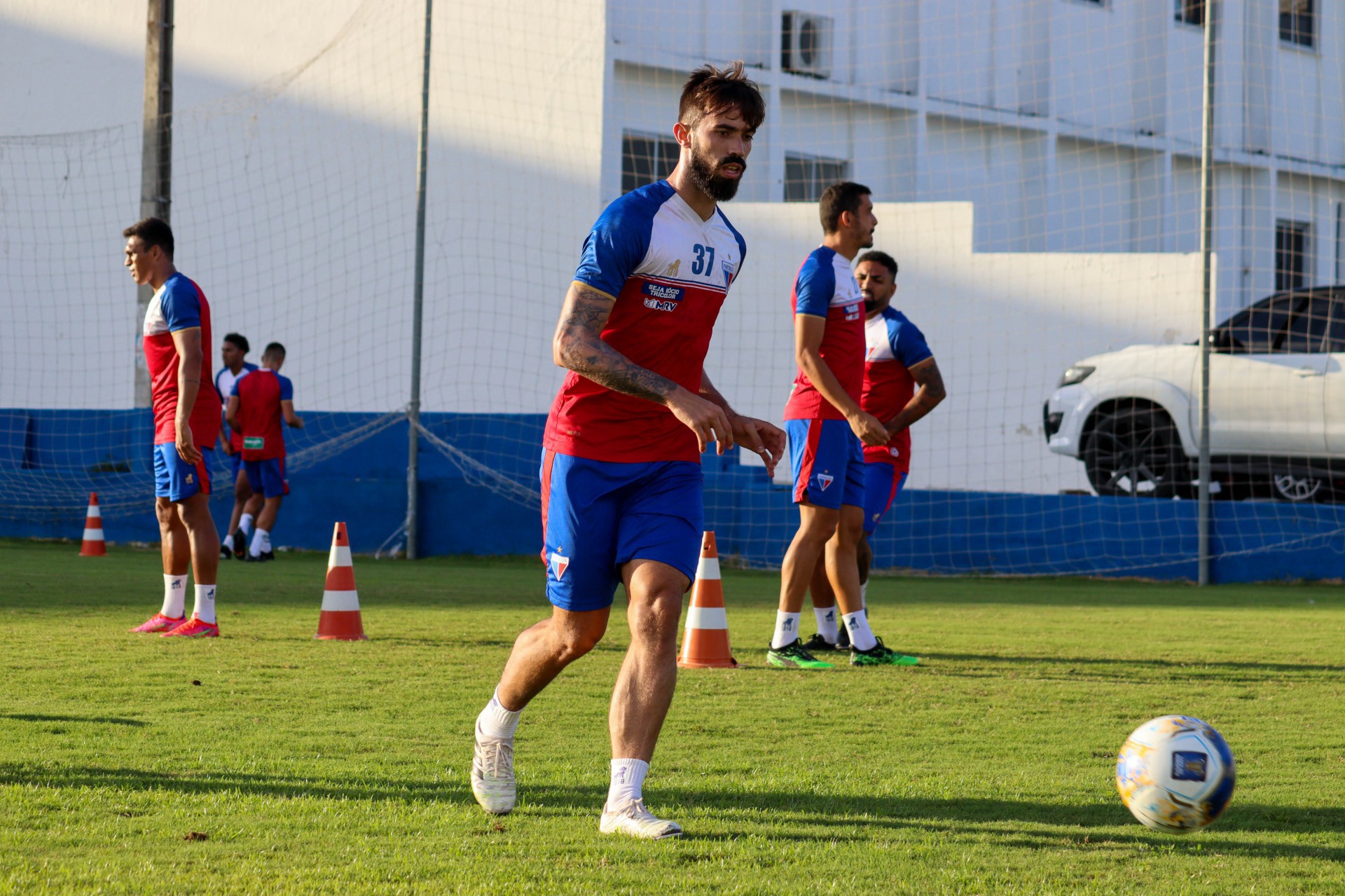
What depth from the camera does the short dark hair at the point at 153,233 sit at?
7.83 meters

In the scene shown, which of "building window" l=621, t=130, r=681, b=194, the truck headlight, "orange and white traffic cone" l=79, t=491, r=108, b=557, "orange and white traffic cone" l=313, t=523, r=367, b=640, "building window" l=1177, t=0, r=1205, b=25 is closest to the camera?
"orange and white traffic cone" l=313, t=523, r=367, b=640

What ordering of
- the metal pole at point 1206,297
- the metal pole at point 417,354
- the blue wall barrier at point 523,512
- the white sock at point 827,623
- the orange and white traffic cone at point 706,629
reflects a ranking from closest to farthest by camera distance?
the orange and white traffic cone at point 706,629 → the white sock at point 827,623 → the metal pole at point 1206,297 → the blue wall barrier at point 523,512 → the metal pole at point 417,354

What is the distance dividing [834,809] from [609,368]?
135cm

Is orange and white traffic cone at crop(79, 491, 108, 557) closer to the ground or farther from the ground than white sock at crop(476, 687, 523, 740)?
farther from the ground

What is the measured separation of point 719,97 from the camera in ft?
13.0

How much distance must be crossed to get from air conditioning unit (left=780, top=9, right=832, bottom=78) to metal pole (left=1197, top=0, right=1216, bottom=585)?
897 centimetres

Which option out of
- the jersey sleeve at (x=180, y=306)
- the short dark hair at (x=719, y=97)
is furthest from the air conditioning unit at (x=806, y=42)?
the short dark hair at (x=719, y=97)

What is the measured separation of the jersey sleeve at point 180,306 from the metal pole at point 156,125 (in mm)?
8838

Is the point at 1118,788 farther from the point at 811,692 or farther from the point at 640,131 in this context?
the point at 640,131

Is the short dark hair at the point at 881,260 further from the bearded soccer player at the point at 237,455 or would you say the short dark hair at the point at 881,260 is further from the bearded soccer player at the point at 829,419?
the bearded soccer player at the point at 237,455

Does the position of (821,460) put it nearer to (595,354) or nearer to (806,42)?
(595,354)

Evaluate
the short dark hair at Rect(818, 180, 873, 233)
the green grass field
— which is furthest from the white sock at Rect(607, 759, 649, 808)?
the short dark hair at Rect(818, 180, 873, 233)

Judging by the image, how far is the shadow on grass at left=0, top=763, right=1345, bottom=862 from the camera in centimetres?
376

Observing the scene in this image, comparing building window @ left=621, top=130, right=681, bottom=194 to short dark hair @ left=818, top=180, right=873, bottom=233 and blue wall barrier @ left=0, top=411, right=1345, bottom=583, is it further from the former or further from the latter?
short dark hair @ left=818, top=180, right=873, bottom=233
